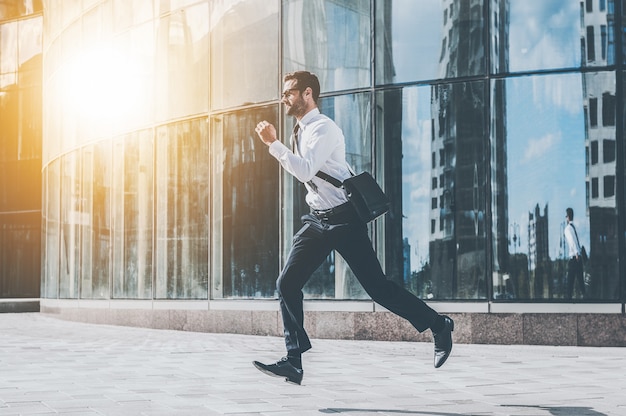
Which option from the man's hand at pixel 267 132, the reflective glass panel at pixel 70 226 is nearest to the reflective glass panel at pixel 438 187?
the man's hand at pixel 267 132

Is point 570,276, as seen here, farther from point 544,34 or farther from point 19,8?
point 19,8

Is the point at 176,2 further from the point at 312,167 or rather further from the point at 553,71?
the point at 312,167

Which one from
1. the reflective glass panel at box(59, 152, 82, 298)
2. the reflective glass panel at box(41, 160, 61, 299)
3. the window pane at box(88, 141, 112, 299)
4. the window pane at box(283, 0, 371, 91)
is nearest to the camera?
the window pane at box(283, 0, 371, 91)

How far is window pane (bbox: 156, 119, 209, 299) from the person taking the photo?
1411 cm

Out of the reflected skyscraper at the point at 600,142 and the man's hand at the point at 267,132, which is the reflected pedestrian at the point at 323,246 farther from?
the reflected skyscraper at the point at 600,142

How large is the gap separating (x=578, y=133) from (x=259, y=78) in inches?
182

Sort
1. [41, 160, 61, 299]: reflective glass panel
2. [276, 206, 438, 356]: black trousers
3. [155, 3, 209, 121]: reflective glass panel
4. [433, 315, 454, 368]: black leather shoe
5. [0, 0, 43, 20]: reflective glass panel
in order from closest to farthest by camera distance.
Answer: [276, 206, 438, 356]: black trousers, [433, 315, 454, 368]: black leather shoe, [155, 3, 209, 121]: reflective glass panel, [41, 160, 61, 299]: reflective glass panel, [0, 0, 43, 20]: reflective glass panel

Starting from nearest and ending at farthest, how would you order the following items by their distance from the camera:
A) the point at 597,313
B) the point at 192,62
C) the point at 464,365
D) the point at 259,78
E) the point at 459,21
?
1. the point at 464,365
2. the point at 597,313
3. the point at 459,21
4. the point at 259,78
5. the point at 192,62

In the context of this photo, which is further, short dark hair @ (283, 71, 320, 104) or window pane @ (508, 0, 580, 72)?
window pane @ (508, 0, 580, 72)

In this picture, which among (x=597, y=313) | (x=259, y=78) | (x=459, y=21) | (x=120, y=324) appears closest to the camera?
(x=597, y=313)

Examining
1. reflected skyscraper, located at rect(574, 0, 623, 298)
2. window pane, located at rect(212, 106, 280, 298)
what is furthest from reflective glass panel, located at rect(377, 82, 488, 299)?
window pane, located at rect(212, 106, 280, 298)

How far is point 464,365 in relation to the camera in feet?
28.6

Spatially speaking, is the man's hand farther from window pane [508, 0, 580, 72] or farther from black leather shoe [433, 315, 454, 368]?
window pane [508, 0, 580, 72]

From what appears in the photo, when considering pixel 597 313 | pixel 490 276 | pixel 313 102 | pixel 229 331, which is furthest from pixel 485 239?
pixel 313 102
